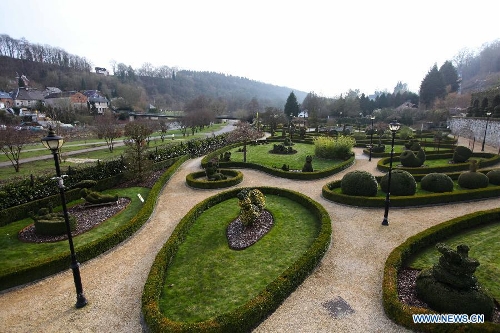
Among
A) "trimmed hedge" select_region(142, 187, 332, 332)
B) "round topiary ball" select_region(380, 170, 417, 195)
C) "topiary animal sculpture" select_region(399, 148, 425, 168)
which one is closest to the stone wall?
"topiary animal sculpture" select_region(399, 148, 425, 168)

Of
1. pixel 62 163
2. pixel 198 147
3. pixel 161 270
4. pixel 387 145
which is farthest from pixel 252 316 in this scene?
pixel 387 145

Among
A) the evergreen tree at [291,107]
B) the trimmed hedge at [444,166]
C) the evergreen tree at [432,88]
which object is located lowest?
the trimmed hedge at [444,166]

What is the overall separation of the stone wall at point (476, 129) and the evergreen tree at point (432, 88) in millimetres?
25730

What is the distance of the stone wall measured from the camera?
33.8m

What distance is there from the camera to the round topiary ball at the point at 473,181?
56.8 feet

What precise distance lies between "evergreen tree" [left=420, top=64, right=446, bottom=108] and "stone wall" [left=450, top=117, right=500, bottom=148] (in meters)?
25.7

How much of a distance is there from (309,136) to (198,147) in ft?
62.9

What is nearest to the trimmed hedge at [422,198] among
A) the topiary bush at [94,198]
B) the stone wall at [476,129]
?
the topiary bush at [94,198]

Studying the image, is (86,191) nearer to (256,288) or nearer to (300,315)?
(256,288)

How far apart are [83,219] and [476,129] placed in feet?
158

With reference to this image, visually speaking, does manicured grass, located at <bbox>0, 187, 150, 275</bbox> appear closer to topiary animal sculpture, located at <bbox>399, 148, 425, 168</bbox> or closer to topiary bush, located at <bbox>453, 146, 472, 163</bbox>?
topiary animal sculpture, located at <bbox>399, 148, 425, 168</bbox>

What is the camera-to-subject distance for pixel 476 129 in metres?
39.6

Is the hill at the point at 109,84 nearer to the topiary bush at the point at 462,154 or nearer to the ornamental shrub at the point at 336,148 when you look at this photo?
the ornamental shrub at the point at 336,148

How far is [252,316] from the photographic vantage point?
750cm
